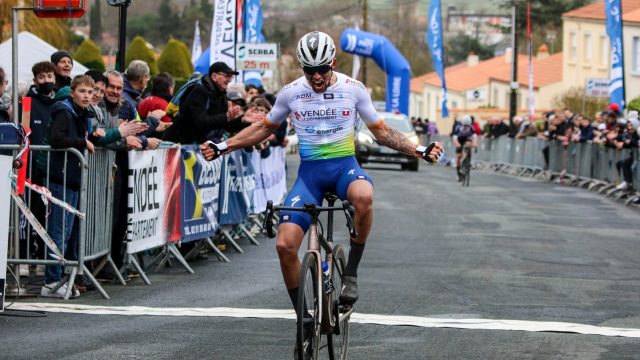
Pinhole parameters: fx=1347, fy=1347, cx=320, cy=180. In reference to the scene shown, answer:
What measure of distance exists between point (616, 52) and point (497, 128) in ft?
51.1

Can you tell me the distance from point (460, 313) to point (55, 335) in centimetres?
328

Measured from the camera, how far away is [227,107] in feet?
48.5

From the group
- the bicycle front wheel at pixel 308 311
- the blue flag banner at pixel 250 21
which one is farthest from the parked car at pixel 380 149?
the bicycle front wheel at pixel 308 311

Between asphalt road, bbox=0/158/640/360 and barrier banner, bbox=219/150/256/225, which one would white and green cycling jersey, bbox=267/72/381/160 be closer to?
asphalt road, bbox=0/158/640/360

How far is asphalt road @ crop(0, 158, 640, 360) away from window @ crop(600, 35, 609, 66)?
178ft

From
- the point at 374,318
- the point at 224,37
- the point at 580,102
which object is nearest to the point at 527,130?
the point at 224,37

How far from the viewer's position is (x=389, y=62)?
48594 millimetres

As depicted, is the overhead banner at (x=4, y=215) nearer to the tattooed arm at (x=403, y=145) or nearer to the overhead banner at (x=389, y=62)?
the tattooed arm at (x=403, y=145)

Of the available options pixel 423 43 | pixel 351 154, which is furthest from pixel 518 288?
pixel 423 43

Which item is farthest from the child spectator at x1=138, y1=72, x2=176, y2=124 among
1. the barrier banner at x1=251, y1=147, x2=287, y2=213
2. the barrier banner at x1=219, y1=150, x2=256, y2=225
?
the barrier banner at x1=251, y1=147, x2=287, y2=213

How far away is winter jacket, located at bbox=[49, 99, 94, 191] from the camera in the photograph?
11.2 meters

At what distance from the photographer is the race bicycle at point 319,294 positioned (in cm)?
743

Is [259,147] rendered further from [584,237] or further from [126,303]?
[126,303]

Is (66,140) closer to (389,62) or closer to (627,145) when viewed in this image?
(627,145)
